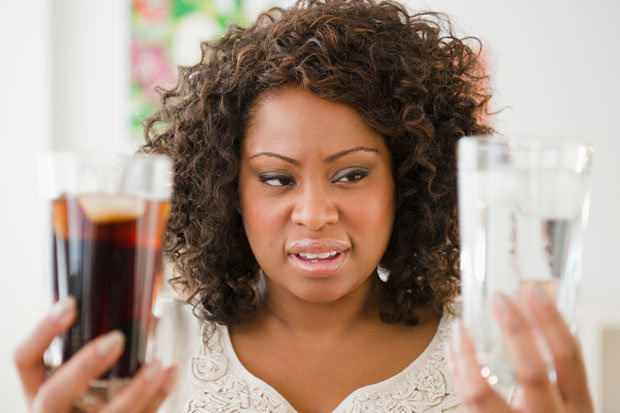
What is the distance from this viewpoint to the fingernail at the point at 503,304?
711 mm

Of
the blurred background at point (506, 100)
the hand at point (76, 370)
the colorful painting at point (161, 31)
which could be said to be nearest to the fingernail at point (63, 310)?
the hand at point (76, 370)

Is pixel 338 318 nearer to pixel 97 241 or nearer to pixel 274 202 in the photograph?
pixel 274 202

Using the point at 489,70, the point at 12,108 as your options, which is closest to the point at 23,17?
the point at 12,108

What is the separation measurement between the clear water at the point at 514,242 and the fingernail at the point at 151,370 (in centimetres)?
34

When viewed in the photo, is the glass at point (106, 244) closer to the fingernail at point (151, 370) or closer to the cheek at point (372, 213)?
the fingernail at point (151, 370)

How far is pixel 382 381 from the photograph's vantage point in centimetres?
133

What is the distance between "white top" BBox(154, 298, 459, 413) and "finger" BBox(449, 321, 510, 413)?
0.56m

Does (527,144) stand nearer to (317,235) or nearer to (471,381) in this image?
(471,381)

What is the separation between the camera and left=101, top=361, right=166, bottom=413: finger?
74 cm

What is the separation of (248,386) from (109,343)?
646 mm

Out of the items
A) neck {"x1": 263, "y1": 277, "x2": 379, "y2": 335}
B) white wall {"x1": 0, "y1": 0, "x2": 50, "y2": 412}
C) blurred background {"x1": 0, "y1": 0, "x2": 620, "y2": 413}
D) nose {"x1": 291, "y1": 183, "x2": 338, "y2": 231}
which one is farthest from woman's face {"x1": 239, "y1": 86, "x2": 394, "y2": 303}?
white wall {"x1": 0, "y1": 0, "x2": 50, "y2": 412}

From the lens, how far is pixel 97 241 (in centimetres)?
72

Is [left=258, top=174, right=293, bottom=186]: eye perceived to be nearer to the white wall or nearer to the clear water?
the clear water

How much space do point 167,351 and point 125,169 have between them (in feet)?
2.44
